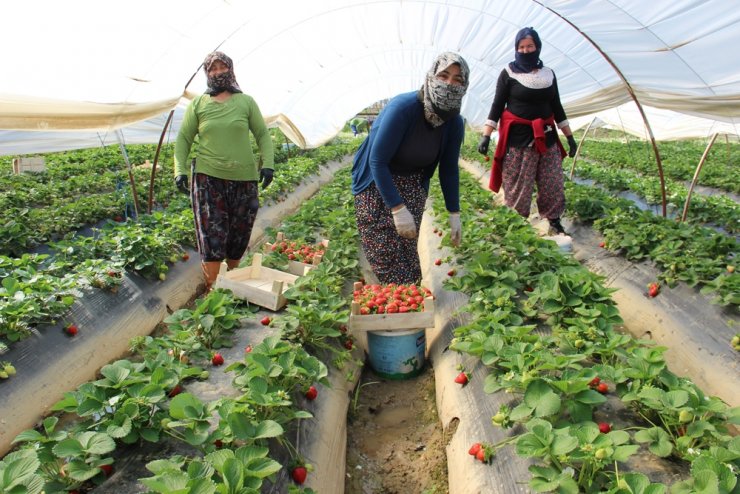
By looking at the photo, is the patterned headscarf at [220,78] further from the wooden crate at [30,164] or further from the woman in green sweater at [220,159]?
the wooden crate at [30,164]

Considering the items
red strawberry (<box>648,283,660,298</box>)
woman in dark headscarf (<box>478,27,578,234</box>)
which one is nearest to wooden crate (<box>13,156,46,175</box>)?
woman in dark headscarf (<box>478,27,578,234</box>)

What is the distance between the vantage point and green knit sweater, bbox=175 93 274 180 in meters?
4.01

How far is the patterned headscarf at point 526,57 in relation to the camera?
4.57 meters

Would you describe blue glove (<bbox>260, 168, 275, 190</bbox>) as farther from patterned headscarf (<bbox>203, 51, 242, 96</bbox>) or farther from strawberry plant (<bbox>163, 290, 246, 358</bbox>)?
strawberry plant (<bbox>163, 290, 246, 358</bbox>)

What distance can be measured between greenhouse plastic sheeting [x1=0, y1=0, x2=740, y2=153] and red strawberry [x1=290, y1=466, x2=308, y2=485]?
2928mm

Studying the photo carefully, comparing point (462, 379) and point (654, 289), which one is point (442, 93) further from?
point (654, 289)

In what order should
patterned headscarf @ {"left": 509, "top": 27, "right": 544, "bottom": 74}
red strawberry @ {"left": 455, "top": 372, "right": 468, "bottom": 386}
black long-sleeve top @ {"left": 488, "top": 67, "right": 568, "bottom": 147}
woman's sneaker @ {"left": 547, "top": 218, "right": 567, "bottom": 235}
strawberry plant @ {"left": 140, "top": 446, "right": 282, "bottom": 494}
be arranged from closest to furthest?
strawberry plant @ {"left": 140, "top": 446, "right": 282, "bottom": 494} < red strawberry @ {"left": 455, "top": 372, "right": 468, "bottom": 386} < patterned headscarf @ {"left": 509, "top": 27, "right": 544, "bottom": 74} < black long-sleeve top @ {"left": 488, "top": 67, "right": 568, "bottom": 147} < woman's sneaker @ {"left": 547, "top": 218, "right": 567, "bottom": 235}

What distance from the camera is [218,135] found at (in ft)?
13.2

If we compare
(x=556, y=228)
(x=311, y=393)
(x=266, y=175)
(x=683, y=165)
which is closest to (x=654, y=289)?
(x=556, y=228)

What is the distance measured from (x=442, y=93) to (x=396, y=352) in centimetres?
169

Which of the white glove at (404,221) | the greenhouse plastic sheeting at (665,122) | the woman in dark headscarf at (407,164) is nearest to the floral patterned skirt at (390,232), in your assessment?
the woman in dark headscarf at (407,164)

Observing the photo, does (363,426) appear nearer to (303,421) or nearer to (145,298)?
(303,421)

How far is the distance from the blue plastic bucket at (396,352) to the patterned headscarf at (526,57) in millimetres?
2789

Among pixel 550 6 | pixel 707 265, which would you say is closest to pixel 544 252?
pixel 707 265
